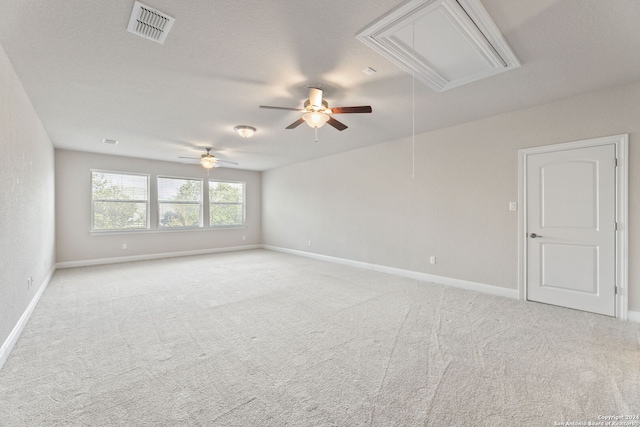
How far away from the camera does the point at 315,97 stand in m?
2.94

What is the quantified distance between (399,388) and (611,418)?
1.20 metres

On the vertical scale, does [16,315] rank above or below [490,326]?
above

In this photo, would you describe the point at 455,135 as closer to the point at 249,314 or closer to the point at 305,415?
the point at 249,314

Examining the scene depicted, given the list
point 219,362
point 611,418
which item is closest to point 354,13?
point 219,362

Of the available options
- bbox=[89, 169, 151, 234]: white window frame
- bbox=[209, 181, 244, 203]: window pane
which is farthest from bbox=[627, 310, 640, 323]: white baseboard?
bbox=[89, 169, 151, 234]: white window frame

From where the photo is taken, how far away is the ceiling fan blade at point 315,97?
290 cm

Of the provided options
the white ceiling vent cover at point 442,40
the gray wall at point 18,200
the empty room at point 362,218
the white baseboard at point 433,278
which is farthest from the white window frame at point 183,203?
the white ceiling vent cover at point 442,40

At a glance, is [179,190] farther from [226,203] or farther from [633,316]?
[633,316]

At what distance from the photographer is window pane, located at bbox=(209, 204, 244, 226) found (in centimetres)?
810

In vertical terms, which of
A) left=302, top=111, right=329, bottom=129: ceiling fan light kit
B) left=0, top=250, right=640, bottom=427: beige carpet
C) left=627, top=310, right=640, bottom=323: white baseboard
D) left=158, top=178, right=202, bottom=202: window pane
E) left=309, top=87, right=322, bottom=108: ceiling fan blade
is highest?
left=309, top=87, right=322, bottom=108: ceiling fan blade

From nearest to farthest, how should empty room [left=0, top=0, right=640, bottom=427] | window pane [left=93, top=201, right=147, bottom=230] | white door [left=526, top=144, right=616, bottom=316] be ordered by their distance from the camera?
empty room [left=0, top=0, right=640, bottom=427] < white door [left=526, top=144, right=616, bottom=316] < window pane [left=93, top=201, right=147, bottom=230]

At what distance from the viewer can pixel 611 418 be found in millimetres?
1639

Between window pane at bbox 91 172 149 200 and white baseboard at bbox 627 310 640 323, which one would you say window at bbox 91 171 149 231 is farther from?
white baseboard at bbox 627 310 640 323

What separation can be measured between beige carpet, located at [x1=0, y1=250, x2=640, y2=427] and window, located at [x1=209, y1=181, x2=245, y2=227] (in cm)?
433
